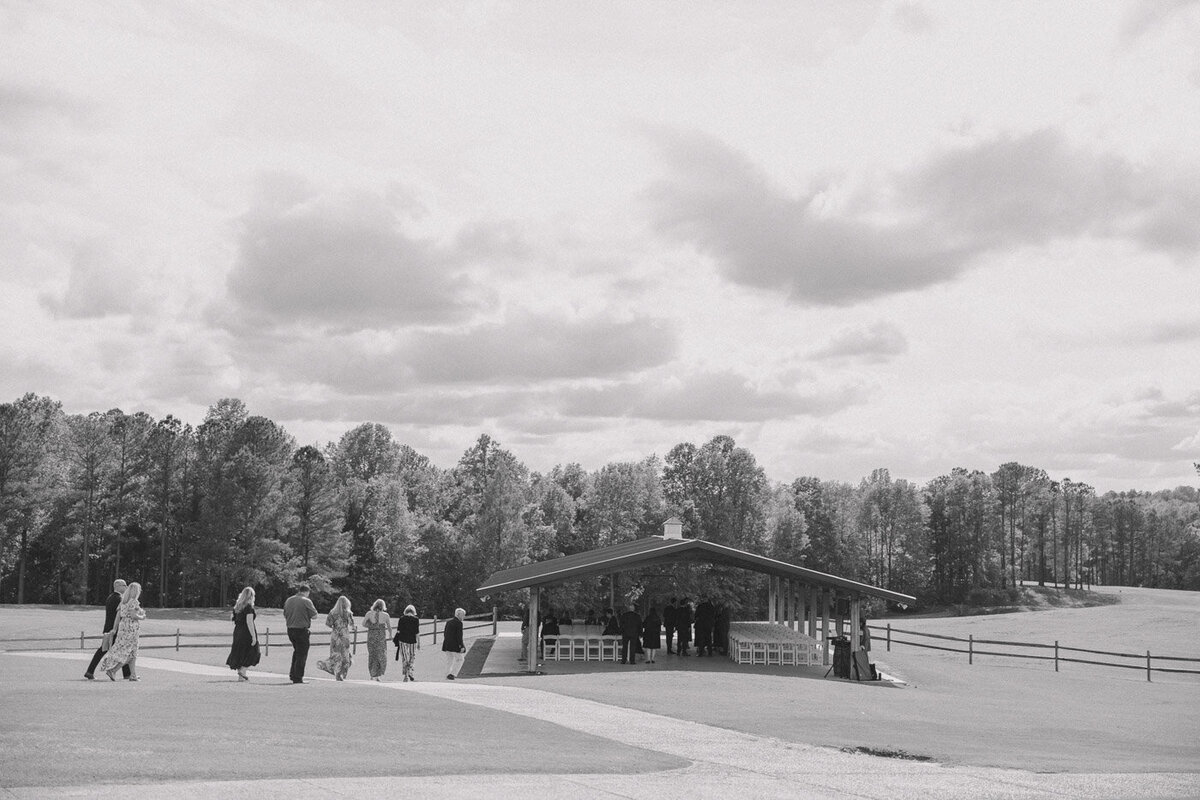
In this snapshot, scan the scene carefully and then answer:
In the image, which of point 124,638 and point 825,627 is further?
point 825,627

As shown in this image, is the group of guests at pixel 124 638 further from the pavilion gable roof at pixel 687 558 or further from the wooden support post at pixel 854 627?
the wooden support post at pixel 854 627

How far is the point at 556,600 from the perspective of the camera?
69312 mm

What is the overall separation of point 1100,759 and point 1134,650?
134 feet

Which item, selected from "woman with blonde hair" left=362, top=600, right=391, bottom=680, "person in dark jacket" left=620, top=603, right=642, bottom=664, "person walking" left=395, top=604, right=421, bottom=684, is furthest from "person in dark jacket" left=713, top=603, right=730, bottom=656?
"woman with blonde hair" left=362, top=600, right=391, bottom=680

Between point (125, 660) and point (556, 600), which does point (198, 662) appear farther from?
point (556, 600)

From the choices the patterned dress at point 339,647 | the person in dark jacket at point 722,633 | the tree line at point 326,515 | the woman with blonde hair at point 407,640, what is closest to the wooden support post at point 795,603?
the person in dark jacket at point 722,633

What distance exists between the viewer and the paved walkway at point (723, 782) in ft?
29.2

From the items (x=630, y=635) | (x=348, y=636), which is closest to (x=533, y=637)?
(x=630, y=635)

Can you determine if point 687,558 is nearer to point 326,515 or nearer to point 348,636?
point 348,636

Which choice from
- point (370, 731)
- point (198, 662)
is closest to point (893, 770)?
point (370, 731)

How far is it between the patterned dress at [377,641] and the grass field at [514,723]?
2.61 metres

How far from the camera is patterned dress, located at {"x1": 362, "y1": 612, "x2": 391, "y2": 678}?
22.3 metres

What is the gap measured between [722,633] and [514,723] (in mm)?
20068

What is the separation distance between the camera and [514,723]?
47.3ft
